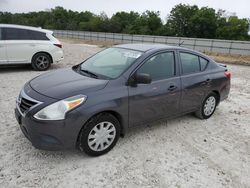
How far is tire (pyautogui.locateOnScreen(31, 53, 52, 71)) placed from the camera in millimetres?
8109

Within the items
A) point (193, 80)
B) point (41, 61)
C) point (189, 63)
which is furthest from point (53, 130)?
point (41, 61)

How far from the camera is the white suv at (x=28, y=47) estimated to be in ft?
24.5

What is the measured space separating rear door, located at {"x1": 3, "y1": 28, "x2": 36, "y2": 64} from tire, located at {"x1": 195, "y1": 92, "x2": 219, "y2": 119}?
19.1ft

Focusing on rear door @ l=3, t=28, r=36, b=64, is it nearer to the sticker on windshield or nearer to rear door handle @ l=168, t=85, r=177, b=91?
the sticker on windshield

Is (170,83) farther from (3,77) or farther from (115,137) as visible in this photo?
(3,77)

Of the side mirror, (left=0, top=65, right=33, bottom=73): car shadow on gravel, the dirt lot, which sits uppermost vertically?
the side mirror

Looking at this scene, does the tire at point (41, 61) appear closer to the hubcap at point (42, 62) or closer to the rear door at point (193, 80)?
the hubcap at point (42, 62)

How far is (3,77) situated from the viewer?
7.17 metres

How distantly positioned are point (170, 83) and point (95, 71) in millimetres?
1211

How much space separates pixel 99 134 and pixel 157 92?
112 cm

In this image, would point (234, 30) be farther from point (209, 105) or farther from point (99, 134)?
point (99, 134)

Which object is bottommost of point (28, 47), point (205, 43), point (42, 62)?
point (42, 62)

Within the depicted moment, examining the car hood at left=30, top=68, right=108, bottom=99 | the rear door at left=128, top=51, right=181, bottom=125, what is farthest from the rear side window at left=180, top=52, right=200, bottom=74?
the car hood at left=30, top=68, right=108, bottom=99

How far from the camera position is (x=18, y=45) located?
762cm
